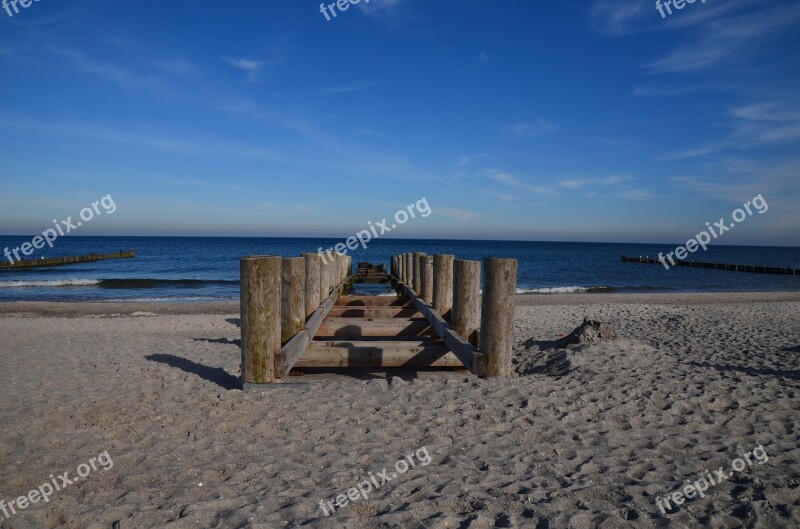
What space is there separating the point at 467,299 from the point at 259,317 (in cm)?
260

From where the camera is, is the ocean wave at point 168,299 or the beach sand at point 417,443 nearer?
the beach sand at point 417,443

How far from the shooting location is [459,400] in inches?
187

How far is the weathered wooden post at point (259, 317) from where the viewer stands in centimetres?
485

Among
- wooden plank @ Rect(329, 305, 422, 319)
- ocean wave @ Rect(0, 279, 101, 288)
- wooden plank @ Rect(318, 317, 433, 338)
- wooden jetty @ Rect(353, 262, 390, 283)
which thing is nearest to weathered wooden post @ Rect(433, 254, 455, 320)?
wooden plank @ Rect(318, 317, 433, 338)

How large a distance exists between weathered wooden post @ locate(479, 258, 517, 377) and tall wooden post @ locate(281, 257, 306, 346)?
2.44 m

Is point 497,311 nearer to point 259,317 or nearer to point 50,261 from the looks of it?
point 259,317

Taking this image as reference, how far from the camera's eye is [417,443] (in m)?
3.91

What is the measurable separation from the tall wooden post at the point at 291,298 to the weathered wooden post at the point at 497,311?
244 centimetres

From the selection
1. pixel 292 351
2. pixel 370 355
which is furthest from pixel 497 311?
pixel 292 351

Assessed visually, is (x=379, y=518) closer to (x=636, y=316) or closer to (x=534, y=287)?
(x=636, y=316)

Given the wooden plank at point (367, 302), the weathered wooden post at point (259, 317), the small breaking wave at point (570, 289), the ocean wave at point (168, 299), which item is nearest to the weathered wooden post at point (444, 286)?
the wooden plank at point (367, 302)

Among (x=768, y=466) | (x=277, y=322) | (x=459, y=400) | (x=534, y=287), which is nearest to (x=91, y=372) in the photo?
(x=277, y=322)

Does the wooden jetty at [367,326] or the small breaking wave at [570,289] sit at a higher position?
the wooden jetty at [367,326]

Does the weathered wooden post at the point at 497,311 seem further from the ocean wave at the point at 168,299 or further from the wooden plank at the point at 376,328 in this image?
the ocean wave at the point at 168,299
